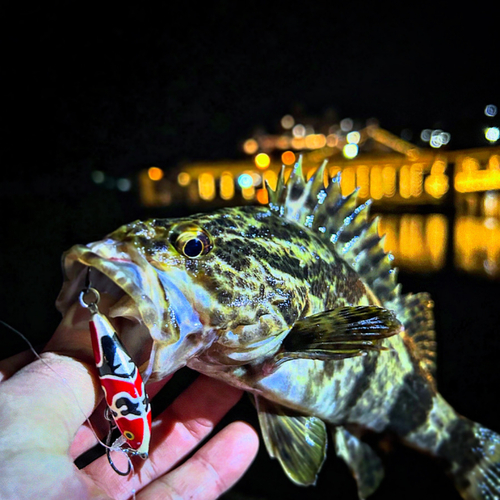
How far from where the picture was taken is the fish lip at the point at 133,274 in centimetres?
75

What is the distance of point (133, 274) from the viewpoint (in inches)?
30.2

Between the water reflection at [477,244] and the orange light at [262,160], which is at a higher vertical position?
the orange light at [262,160]

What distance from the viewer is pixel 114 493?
3.61ft

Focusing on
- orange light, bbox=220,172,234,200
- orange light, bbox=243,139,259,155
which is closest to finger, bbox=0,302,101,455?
orange light, bbox=243,139,259,155

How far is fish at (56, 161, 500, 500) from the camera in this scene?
32.6 inches

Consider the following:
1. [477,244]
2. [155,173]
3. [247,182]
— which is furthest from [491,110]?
[155,173]

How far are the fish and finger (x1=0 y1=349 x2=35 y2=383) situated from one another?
0.86ft

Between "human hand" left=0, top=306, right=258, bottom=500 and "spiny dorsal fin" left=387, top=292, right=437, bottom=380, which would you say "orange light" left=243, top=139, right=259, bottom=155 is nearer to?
"spiny dorsal fin" left=387, top=292, right=437, bottom=380

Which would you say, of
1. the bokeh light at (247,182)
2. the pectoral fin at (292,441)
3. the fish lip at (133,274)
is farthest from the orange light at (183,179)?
the fish lip at (133,274)

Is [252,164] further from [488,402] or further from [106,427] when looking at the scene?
[106,427]

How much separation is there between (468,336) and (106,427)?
7.53 feet

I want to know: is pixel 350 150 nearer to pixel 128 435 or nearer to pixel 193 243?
pixel 193 243

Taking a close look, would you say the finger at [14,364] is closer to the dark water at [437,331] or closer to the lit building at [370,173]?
the dark water at [437,331]

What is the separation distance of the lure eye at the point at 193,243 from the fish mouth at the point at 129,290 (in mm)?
95
